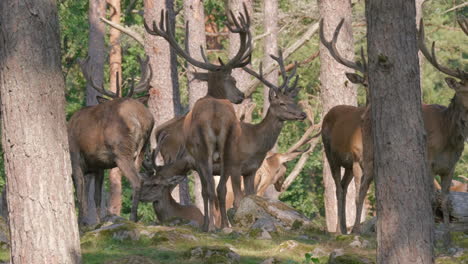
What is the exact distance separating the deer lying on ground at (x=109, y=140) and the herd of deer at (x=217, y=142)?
0.01 m

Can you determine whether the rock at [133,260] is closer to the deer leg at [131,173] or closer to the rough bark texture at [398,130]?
the rough bark texture at [398,130]

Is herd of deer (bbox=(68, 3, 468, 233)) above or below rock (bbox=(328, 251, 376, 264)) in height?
above

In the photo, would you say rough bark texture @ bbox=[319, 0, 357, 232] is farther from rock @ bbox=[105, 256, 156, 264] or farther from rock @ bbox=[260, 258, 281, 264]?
rock @ bbox=[105, 256, 156, 264]

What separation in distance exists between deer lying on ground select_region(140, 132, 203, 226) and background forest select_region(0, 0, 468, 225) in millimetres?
13741

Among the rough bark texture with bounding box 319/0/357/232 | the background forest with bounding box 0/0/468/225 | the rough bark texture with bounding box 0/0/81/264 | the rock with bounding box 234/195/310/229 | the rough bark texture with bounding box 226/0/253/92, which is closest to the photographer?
the rough bark texture with bounding box 0/0/81/264

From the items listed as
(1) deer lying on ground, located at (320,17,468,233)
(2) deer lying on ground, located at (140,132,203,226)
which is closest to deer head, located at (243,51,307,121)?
(1) deer lying on ground, located at (320,17,468,233)

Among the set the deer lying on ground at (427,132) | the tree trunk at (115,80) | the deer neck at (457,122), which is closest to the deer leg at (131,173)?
the deer lying on ground at (427,132)

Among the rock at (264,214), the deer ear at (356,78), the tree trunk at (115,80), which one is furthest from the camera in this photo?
the tree trunk at (115,80)

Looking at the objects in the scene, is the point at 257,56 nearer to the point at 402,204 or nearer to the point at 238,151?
the point at 238,151

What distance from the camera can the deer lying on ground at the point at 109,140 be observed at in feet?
41.4

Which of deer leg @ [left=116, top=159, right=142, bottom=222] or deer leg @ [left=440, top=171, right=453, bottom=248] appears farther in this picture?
deer leg @ [left=116, top=159, right=142, bottom=222]

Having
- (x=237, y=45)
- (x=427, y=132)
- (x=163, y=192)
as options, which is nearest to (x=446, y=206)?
(x=427, y=132)

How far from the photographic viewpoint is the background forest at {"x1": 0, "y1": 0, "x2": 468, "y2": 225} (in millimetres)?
29391

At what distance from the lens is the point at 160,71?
1970cm
